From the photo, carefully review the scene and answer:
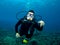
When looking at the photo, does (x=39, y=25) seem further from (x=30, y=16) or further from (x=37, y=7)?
(x=37, y=7)

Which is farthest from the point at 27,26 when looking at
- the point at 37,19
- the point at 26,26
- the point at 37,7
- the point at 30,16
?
the point at 37,7

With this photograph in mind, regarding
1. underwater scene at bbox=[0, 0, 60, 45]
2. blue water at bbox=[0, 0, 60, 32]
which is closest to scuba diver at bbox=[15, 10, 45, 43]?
underwater scene at bbox=[0, 0, 60, 45]

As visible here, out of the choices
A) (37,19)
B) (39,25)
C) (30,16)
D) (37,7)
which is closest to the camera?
(39,25)

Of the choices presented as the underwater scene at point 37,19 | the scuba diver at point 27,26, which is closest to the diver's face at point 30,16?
the scuba diver at point 27,26

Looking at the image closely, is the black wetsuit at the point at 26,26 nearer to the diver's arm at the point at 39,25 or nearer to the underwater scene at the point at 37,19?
the diver's arm at the point at 39,25

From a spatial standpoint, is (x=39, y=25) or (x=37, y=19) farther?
(x=37, y=19)

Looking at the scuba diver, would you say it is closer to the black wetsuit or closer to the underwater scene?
the black wetsuit

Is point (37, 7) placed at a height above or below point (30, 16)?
above

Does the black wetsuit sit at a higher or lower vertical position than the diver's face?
lower

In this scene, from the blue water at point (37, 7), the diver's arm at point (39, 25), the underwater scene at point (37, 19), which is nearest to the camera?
the diver's arm at point (39, 25)

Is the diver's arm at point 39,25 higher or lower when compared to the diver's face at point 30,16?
lower

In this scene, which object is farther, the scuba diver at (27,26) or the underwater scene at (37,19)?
the underwater scene at (37,19)

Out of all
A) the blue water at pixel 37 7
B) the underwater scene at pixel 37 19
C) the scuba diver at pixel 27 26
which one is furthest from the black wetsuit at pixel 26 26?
the blue water at pixel 37 7

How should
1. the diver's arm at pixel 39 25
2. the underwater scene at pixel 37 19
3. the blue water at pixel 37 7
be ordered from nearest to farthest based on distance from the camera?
1. the diver's arm at pixel 39 25
2. the underwater scene at pixel 37 19
3. the blue water at pixel 37 7
